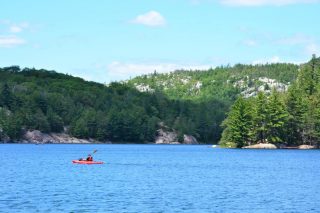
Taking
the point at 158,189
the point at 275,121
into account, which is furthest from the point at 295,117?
the point at 158,189

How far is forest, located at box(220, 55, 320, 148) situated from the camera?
559 ft

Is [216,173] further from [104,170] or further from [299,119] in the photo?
[299,119]

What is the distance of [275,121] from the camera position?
560 feet

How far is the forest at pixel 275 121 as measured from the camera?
170 metres

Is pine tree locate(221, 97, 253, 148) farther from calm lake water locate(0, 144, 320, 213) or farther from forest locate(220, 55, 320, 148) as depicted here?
calm lake water locate(0, 144, 320, 213)

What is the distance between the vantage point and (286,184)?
76562 mm

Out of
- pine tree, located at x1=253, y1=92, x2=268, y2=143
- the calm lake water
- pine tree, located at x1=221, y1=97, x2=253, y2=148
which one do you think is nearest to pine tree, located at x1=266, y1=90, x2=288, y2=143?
pine tree, located at x1=253, y1=92, x2=268, y2=143

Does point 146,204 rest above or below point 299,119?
below

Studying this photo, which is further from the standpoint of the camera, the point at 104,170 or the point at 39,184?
the point at 104,170

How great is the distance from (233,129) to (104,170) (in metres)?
81.2

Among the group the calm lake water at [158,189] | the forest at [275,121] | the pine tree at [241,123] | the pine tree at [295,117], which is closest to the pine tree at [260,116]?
the forest at [275,121]

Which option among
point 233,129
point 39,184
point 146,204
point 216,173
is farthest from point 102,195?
point 233,129

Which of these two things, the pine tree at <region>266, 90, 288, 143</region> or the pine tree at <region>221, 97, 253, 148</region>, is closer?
the pine tree at <region>266, 90, 288, 143</region>

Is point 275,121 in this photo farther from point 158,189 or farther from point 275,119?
point 158,189
